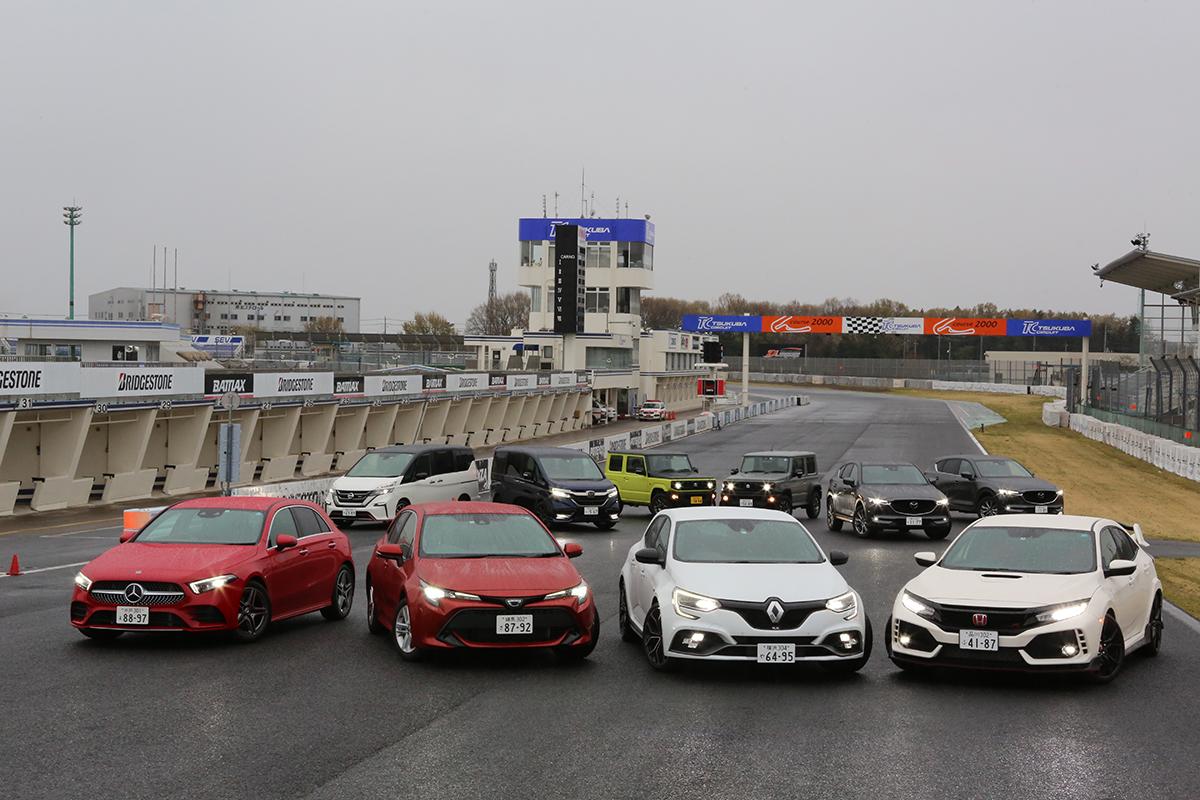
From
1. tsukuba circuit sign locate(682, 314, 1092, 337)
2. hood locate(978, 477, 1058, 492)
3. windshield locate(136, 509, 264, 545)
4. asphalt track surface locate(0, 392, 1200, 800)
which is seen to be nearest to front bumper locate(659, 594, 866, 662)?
asphalt track surface locate(0, 392, 1200, 800)

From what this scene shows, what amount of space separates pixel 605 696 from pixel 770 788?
2.90 meters

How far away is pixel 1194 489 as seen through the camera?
135 feet

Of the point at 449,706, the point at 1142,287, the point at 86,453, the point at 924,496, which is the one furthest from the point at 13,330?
the point at 449,706

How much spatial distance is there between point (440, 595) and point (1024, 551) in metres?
5.72

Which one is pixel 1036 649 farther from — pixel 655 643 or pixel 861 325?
pixel 861 325

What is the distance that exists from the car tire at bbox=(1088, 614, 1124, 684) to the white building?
510 ft

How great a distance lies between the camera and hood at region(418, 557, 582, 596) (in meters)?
11.6

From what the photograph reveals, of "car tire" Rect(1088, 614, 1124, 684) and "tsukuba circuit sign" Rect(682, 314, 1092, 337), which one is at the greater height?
"tsukuba circuit sign" Rect(682, 314, 1092, 337)

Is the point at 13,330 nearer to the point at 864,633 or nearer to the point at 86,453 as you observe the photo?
the point at 86,453

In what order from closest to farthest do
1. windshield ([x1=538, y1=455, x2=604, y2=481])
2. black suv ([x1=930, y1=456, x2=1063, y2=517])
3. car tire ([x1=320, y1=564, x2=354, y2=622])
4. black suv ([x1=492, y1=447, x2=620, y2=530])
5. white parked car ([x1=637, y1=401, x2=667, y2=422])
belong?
car tire ([x1=320, y1=564, x2=354, y2=622]) < black suv ([x1=492, y1=447, x2=620, y2=530]) < black suv ([x1=930, y1=456, x2=1063, y2=517]) < windshield ([x1=538, y1=455, x2=604, y2=481]) < white parked car ([x1=637, y1=401, x2=667, y2=422])

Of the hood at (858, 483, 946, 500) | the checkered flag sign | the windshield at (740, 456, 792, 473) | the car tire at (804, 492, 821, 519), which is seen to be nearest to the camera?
the hood at (858, 483, 946, 500)

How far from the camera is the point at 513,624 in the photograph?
449 inches

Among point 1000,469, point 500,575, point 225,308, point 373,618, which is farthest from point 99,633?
point 225,308

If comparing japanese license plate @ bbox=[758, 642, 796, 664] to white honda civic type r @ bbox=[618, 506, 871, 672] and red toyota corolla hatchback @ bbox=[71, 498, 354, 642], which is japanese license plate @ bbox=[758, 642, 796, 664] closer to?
white honda civic type r @ bbox=[618, 506, 871, 672]
